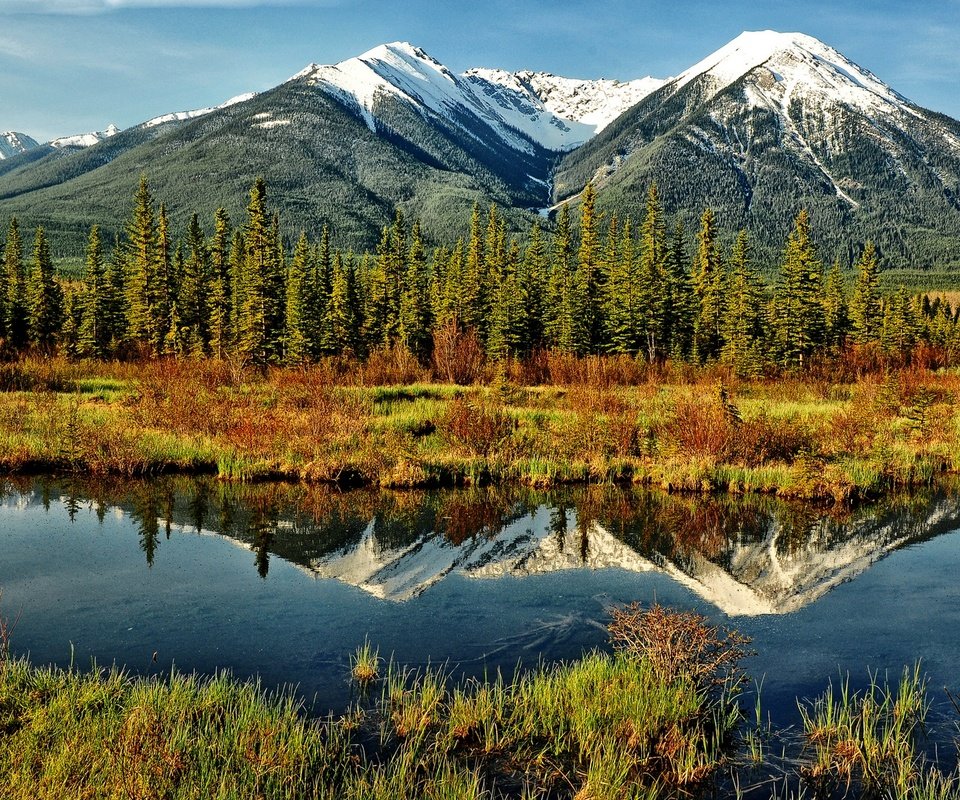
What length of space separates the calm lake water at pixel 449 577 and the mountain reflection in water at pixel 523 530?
0.08 m

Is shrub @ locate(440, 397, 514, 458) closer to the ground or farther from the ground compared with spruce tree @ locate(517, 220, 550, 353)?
closer to the ground

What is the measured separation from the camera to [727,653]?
9375 millimetres

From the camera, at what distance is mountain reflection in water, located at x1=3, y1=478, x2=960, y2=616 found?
14.7 metres

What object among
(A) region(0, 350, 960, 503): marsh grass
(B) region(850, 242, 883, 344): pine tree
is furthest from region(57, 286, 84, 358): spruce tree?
(B) region(850, 242, 883, 344): pine tree

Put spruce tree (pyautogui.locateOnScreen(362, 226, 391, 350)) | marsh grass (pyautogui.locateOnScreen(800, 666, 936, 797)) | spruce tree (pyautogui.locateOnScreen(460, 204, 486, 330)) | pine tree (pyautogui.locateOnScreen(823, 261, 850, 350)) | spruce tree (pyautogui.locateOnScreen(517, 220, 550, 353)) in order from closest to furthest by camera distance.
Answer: marsh grass (pyautogui.locateOnScreen(800, 666, 936, 797))
spruce tree (pyautogui.locateOnScreen(517, 220, 550, 353))
spruce tree (pyautogui.locateOnScreen(460, 204, 486, 330))
spruce tree (pyautogui.locateOnScreen(362, 226, 391, 350))
pine tree (pyautogui.locateOnScreen(823, 261, 850, 350))

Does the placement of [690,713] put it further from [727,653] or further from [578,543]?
[578,543]

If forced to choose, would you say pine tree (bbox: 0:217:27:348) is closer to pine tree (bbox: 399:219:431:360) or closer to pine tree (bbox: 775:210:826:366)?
pine tree (bbox: 399:219:431:360)

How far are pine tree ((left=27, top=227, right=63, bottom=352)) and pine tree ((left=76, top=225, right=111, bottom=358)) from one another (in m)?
2.23

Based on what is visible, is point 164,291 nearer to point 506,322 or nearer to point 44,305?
point 44,305

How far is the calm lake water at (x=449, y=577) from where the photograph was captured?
10.6 metres

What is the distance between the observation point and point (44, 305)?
2292 inches

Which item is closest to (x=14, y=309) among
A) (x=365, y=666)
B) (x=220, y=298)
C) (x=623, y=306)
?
(x=220, y=298)

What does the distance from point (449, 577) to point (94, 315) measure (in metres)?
49.0

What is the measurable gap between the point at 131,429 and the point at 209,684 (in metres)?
17.0
